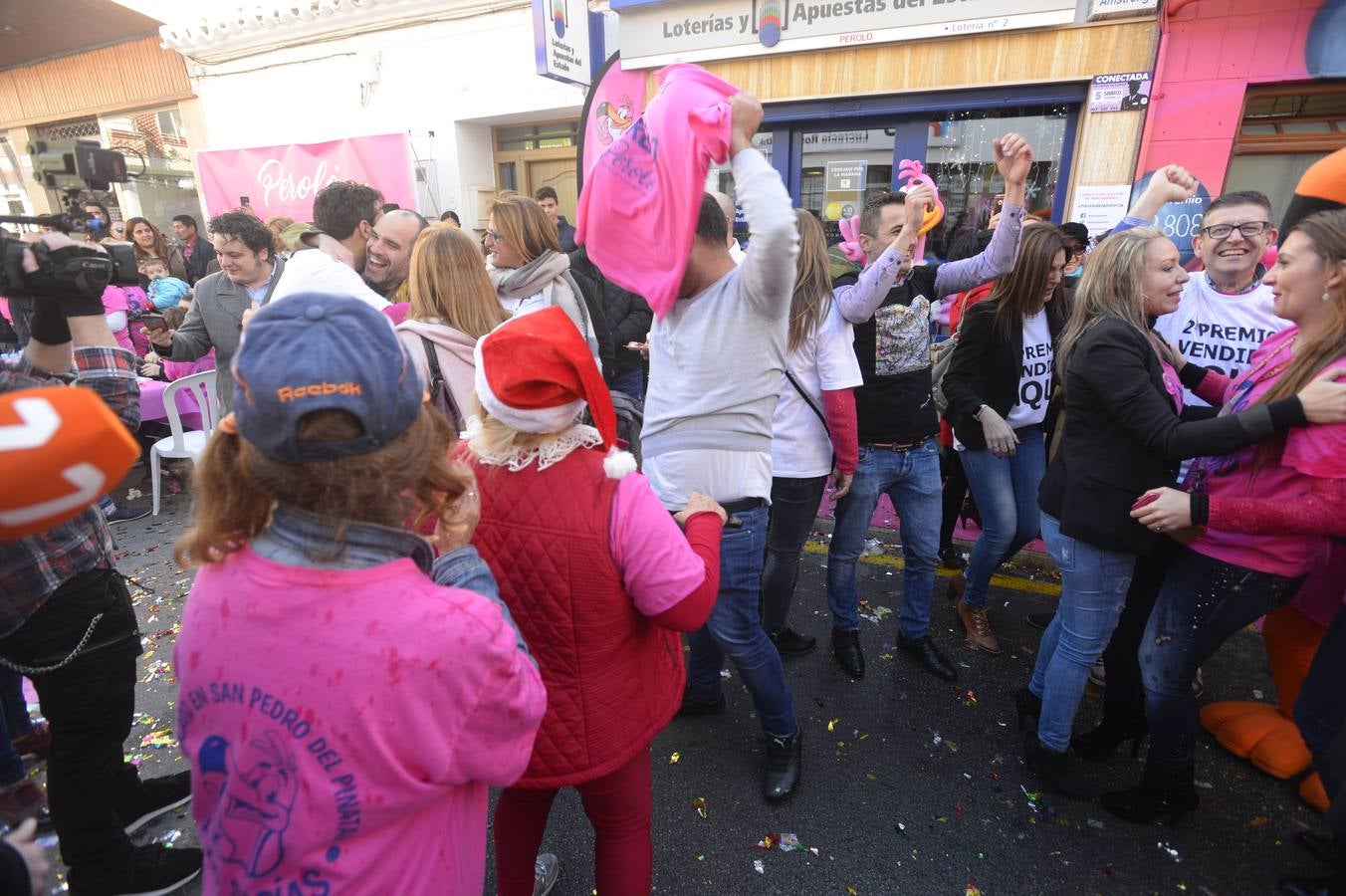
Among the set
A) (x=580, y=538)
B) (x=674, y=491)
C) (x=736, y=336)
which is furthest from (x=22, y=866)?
(x=736, y=336)

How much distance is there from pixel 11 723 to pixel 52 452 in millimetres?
2885

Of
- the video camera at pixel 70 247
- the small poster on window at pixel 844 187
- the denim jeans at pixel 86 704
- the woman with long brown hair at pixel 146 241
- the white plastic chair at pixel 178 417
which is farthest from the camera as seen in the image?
the small poster on window at pixel 844 187

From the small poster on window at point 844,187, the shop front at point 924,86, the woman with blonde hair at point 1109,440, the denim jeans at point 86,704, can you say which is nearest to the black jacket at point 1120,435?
Result: the woman with blonde hair at point 1109,440

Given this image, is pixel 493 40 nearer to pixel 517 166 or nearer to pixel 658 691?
pixel 517 166

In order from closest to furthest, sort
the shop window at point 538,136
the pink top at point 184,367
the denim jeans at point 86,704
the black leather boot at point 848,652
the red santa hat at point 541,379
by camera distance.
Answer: the red santa hat at point 541,379 → the denim jeans at point 86,704 → the black leather boot at point 848,652 → the pink top at point 184,367 → the shop window at point 538,136

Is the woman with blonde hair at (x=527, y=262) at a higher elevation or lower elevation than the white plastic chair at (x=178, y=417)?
higher

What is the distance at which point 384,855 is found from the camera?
1041 millimetres

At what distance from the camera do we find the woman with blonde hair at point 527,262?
3367 mm

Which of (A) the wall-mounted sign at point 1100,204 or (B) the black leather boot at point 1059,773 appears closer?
(B) the black leather boot at point 1059,773

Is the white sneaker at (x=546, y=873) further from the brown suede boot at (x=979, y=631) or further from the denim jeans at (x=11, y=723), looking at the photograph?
the brown suede boot at (x=979, y=631)

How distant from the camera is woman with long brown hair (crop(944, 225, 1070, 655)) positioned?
9.82ft

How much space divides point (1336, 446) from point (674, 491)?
1778 mm

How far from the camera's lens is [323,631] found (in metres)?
0.94

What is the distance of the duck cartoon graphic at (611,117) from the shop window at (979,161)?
3.36 m
